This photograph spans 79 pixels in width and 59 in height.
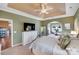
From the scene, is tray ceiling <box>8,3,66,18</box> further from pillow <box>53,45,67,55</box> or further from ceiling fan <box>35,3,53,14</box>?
pillow <box>53,45,67,55</box>

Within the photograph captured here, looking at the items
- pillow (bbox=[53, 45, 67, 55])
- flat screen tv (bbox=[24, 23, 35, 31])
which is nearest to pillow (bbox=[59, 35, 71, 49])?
pillow (bbox=[53, 45, 67, 55])

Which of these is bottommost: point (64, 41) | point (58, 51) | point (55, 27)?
point (58, 51)

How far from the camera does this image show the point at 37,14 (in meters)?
2.48

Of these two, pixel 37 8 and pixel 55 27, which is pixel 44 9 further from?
pixel 55 27

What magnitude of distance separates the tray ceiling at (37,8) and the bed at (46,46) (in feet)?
1.79

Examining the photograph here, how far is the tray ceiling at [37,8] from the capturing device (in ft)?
7.66

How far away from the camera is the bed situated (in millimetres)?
2254

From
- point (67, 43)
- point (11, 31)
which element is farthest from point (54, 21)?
point (11, 31)

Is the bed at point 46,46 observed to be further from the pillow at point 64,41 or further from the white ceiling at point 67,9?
the white ceiling at point 67,9

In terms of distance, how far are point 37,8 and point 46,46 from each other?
86 cm

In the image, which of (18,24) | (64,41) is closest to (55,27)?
(64,41)

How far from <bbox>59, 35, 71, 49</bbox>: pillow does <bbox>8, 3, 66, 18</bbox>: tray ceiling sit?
575mm

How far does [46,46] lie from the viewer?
7.71ft

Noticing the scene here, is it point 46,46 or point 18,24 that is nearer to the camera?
point 46,46
